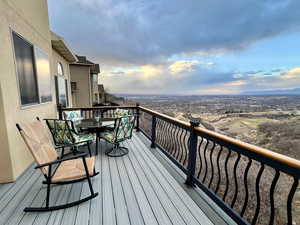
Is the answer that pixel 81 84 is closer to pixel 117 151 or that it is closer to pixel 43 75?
pixel 43 75

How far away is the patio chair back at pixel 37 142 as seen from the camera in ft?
6.39

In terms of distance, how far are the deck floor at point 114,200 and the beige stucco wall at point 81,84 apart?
9.63m

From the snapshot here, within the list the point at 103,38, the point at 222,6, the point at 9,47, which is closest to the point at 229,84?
the point at 222,6

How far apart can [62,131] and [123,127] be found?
1.36 metres

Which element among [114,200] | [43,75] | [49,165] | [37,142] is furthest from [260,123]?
[43,75]

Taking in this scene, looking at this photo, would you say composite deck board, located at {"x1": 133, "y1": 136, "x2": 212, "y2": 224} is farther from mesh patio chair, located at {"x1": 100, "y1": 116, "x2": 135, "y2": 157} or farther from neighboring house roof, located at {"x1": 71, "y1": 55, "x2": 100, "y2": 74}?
neighboring house roof, located at {"x1": 71, "y1": 55, "x2": 100, "y2": 74}

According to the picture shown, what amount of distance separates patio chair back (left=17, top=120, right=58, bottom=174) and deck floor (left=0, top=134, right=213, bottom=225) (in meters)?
0.50

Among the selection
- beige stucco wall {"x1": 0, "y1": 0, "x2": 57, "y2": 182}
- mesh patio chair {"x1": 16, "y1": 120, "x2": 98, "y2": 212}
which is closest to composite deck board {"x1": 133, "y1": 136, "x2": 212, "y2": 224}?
mesh patio chair {"x1": 16, "y1": 120, "x2": 98, "y2": 212}

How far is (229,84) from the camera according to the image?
15.5 metres

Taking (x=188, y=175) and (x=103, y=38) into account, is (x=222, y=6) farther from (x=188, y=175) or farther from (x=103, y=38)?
(x=188, y=175)

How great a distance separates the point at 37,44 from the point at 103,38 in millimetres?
4992

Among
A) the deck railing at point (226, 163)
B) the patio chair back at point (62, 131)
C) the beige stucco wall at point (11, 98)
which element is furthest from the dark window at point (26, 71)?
the deck railing at point (226, 163)

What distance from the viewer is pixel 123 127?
3521mm

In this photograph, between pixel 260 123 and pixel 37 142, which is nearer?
pixel 37 142
